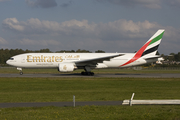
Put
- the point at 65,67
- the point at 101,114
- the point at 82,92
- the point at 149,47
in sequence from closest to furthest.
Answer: the point at 101,114 → the point at 82,92 → the point at 65,67 → the point at 149,47

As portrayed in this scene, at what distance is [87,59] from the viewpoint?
39219mm

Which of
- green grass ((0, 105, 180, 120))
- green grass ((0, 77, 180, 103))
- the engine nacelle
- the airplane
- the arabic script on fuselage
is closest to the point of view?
green grass ((0, 105, 180, 120))

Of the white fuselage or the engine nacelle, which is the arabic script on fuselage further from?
the engine nacelle

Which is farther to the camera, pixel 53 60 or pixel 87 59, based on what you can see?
pixel 87 59

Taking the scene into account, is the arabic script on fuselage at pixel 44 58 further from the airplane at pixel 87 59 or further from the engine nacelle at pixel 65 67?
the engine nacelle at pixel 65 67

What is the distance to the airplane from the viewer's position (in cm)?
3781

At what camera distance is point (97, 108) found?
1160cm

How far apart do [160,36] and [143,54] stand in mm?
4533

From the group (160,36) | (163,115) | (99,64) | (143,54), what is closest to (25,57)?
(99,64)

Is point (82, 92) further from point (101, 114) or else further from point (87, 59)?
point (87, 59)

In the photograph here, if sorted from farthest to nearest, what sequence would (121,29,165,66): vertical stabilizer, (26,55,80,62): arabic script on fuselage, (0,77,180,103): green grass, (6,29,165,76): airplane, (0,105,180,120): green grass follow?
(121,29,165,66): vertical stabilizer, (26,55,80,62): arabic script on fuselage, (6,29,165,76): airplane, (0,77,180,103): green grass, (0,105,180,120): green grass

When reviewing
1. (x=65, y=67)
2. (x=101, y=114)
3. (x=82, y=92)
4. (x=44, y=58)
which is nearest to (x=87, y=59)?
(x=65, y=67)

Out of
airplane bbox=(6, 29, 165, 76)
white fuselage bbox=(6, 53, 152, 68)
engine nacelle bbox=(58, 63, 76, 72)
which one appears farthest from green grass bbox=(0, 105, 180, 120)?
white fuselage bbox=(6, 53, 152, 68)

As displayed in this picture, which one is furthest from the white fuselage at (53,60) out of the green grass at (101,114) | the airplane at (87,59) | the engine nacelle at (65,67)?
the green grass at (101,114)
